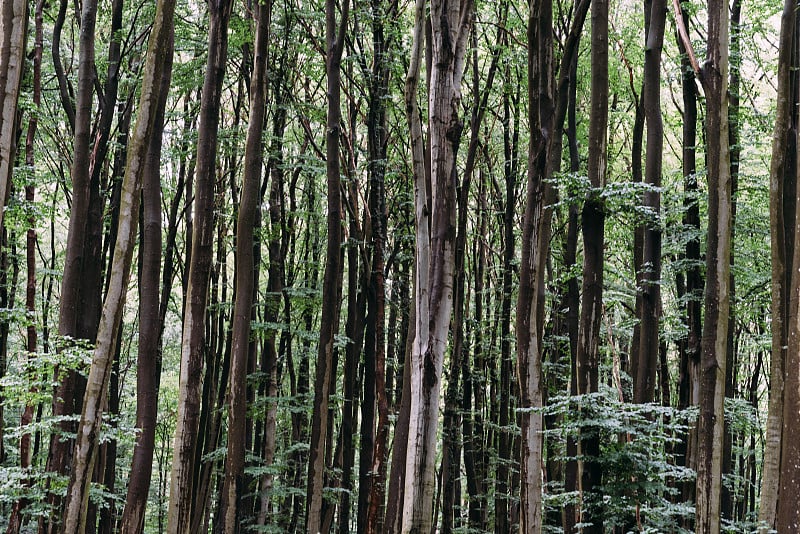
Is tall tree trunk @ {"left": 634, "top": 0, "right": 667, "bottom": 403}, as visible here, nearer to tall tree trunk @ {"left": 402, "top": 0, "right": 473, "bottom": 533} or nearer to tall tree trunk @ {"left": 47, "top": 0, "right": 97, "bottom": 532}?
tall tree trunk @ {"left": 402, "top": 0, "right": 473, "bottom": 533}

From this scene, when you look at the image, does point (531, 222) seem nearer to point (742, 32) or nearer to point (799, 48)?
point (799, 48)

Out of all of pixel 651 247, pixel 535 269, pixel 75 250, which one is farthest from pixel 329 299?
pixel 651 247

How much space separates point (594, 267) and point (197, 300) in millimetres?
5651

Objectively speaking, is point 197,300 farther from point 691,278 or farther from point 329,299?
point 691,278

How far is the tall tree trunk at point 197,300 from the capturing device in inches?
408

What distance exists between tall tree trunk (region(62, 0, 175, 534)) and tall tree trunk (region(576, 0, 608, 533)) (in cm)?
492

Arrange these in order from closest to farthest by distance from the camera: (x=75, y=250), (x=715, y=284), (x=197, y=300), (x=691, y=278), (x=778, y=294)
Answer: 1. (x=778, y=294)
2. (x=715, y=284)
3. (x=197, y=300)
4. (x=75, y=250)
5. (x=691, y=278)

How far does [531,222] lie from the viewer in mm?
9344

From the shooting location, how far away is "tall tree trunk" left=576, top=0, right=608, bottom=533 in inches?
330

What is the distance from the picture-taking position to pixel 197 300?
35.7ft

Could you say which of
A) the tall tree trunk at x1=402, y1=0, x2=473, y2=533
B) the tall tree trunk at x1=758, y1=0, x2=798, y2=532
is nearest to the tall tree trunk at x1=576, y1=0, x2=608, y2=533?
the tall tree trunk at x1=758, y1=0, x2=798, y2=532

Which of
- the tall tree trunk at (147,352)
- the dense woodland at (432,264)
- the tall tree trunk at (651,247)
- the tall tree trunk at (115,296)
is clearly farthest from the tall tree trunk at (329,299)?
the tall tree trunk at (115,296)

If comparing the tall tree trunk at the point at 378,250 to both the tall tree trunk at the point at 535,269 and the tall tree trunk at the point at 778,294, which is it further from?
the tall tree trunk at the point at 778,294

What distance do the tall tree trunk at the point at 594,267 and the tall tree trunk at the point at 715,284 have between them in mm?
1130
